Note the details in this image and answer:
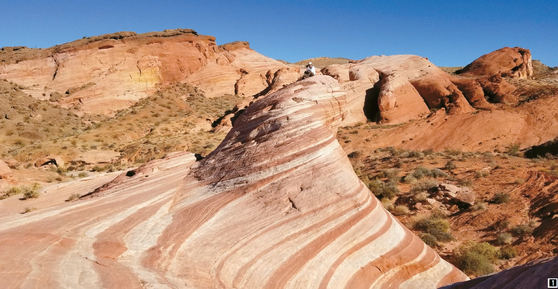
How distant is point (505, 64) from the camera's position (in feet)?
127

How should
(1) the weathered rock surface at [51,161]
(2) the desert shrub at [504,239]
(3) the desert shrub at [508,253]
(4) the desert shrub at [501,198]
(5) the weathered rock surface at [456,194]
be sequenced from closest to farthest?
(3) the desert shrub at [508,253], (2) the desert shrub at [504,239], (4) the desert shrub at [501,198], (5) the weathered rock surface at [456,194], (1) the weathered rock surface at [51,161]

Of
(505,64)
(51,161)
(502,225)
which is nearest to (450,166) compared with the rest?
(502,225)

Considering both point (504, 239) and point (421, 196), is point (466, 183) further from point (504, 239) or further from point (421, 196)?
point (504, 239)

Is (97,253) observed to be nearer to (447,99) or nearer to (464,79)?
A: (447,99)

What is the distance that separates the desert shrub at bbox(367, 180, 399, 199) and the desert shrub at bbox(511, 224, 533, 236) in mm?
4661

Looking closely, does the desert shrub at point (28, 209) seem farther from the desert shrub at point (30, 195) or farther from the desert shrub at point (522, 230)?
the desert shrub at point (522, 230)

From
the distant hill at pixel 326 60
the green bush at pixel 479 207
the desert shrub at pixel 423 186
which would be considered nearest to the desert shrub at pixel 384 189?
the desert shrub at pixel 423 186

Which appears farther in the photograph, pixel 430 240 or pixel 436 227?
pixel 436 227

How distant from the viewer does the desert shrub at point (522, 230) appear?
11.3 m

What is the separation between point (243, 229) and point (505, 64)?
42.4 metres

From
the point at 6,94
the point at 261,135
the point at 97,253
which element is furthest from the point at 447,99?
the point at 6,94

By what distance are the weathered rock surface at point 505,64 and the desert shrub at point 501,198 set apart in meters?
28.1

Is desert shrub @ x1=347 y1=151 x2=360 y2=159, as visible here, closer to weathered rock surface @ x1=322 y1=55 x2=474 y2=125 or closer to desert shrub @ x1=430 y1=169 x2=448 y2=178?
desert shrub @ x1=430 y1=169 x2=448 y2=178

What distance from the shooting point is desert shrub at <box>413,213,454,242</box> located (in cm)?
1166
